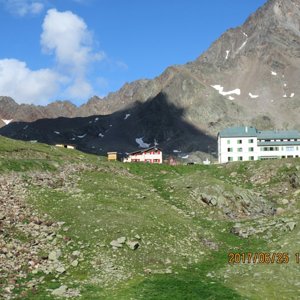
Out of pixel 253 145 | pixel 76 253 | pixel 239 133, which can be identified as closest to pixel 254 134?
pixel 253 145

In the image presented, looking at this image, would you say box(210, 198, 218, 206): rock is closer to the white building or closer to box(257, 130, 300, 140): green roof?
the white building

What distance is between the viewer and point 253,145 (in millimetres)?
A: 151875

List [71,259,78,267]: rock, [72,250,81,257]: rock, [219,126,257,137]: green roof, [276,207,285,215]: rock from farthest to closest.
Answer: [219,126,257,137]: green roof < [276,207,285,215]: rock < [72,250,81,257]: rock < [71,259,78,267]: rock

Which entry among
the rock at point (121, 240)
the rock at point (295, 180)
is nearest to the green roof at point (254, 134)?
the rock at point (295, 180)

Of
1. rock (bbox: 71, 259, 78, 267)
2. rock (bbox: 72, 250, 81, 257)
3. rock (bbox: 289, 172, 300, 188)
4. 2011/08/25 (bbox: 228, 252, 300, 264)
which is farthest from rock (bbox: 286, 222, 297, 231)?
rock (bbox: 289, 172, 300, 188)

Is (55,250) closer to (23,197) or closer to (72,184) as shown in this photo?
(23,197)

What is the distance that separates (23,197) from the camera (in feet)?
141

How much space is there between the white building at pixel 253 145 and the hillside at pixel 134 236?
8866 cm

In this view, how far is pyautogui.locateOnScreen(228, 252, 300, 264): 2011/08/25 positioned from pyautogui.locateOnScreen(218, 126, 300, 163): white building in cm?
11428

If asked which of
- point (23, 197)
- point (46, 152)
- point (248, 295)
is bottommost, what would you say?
point (248, 295)

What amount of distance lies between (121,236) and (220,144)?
120 meters

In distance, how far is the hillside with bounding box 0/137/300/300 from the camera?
28797mm

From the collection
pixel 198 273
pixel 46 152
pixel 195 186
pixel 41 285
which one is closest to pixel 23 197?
pixel 41 285

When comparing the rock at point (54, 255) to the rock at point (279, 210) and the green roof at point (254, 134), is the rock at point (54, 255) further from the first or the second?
the green roof at point (254, 134)
